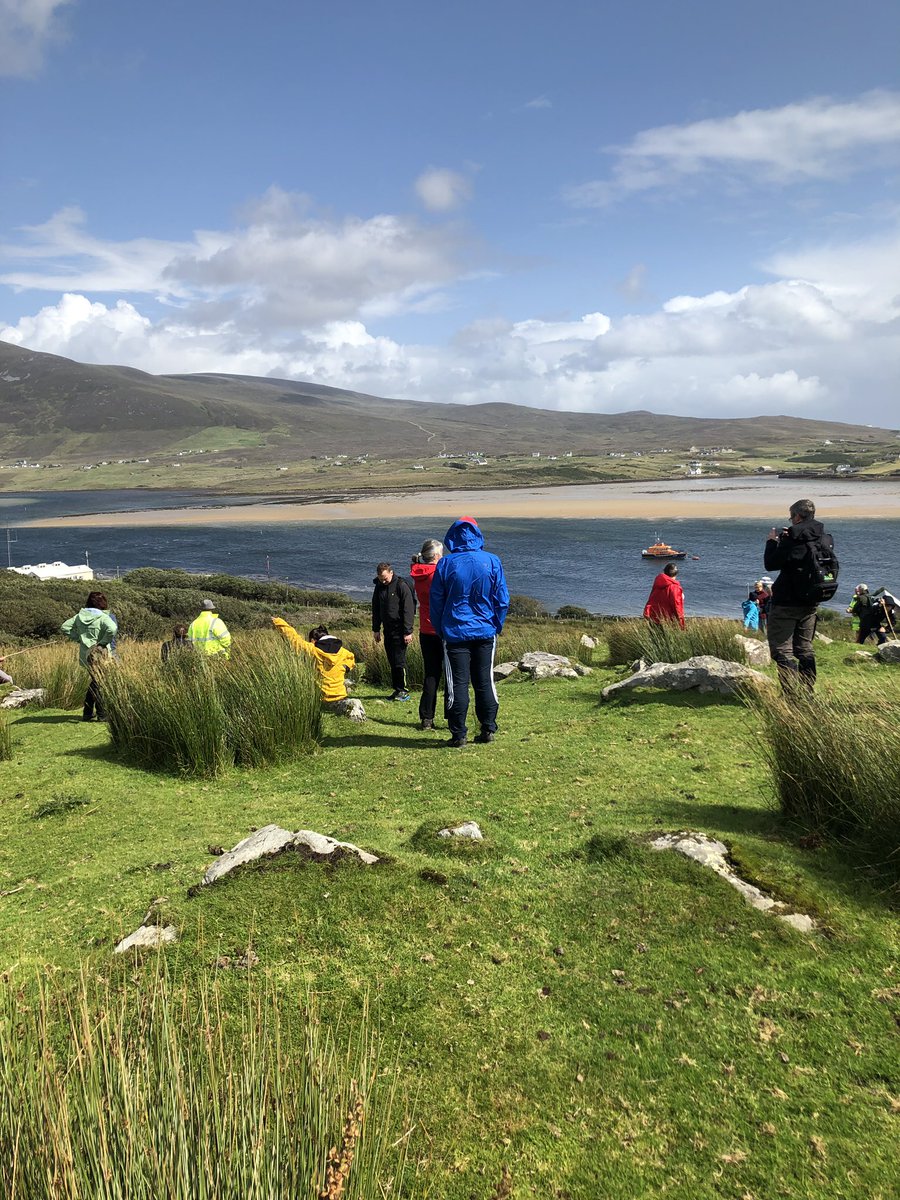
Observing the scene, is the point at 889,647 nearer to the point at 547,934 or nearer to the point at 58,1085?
the point at 547,934

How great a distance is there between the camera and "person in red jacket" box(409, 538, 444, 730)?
8586 millimetres

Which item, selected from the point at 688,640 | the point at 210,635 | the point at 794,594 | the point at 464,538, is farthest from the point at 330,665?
the point at 688,640

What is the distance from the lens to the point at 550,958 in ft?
11.8

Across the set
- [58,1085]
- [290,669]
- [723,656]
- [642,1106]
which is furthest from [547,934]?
[723,656]

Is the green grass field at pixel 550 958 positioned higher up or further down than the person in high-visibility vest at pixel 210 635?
further down

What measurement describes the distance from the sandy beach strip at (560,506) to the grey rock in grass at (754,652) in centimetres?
7242

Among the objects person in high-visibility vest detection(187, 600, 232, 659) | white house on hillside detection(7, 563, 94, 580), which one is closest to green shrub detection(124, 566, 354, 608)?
white house on hillside detection(7, 563, 94, 580)

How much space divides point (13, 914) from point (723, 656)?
9683 mm

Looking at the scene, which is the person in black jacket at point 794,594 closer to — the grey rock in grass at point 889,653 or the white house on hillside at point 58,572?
the grey rock in grass at point 889,653

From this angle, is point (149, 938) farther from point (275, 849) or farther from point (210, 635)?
point (210, 635)

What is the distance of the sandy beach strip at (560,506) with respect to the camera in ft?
291

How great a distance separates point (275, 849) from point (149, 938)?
89 cm

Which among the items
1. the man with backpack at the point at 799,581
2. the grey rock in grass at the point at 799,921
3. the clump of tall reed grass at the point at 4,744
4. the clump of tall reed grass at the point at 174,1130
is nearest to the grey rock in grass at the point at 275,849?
the clump of tall reed grass at the point at 174,1130

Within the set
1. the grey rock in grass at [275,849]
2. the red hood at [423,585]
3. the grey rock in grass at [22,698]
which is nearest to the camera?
the grey rock in grass at [275,849]
